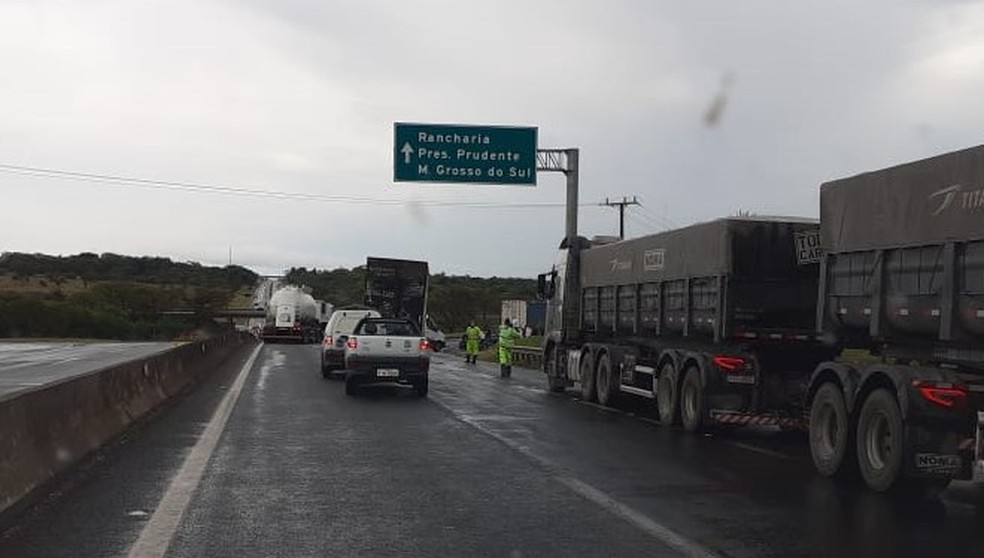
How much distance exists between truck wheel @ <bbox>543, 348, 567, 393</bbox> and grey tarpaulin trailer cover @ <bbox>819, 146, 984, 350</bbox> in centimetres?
1149

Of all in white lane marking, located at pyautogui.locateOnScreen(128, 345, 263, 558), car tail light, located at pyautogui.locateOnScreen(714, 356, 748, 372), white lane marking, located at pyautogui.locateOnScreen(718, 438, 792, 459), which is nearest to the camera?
white lane marking, located at pyautogui.locateOnScreen(128, 345, 263, 558)

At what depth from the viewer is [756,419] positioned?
1342 cm

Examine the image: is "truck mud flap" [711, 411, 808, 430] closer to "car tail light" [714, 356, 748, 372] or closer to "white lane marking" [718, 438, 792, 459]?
"white lane marking" [718, 438, 792, 459]

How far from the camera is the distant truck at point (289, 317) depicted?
6141 cm

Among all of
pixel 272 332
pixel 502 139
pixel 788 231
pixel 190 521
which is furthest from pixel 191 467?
pixel 272 332

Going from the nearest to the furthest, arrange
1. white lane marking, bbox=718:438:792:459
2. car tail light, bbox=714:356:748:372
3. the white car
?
white lane marking, bbox=718:438:792:459
car tail light, bbox=714:356:748:372
the white car

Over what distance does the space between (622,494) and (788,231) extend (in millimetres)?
6622

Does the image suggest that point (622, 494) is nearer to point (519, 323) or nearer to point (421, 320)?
point (421, 320)

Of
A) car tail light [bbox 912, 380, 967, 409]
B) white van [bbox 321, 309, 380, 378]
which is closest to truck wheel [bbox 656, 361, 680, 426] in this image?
car tail light [bbox 912, 380, 967, 409]

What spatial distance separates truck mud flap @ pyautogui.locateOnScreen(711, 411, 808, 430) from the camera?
13281 mm

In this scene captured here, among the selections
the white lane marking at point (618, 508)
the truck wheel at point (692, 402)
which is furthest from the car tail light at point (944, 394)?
the truck wheel at point (692, 402)

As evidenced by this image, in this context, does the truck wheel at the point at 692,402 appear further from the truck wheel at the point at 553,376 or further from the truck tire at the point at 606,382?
the truck wheel at the point at 553,376

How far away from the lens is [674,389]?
49.6 feet

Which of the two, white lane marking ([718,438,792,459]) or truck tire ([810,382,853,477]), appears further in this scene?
white lane marking ([718,438,792,459])
